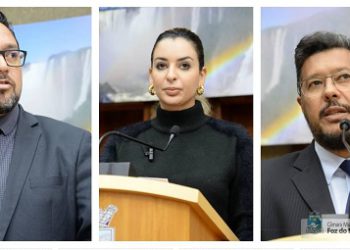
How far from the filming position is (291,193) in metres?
4.64

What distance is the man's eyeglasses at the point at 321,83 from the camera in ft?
15.2

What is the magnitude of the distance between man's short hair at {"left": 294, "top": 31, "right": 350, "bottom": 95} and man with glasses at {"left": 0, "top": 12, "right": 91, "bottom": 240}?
4.18 ft

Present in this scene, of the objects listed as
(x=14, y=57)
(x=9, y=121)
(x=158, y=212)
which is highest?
(x=14, y=57)

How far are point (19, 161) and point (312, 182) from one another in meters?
1.65

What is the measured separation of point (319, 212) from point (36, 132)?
166 centimetres

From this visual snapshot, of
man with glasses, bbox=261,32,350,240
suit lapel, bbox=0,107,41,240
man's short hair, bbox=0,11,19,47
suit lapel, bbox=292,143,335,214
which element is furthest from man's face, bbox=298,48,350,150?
man's short hair, bbox=0,11,19,47

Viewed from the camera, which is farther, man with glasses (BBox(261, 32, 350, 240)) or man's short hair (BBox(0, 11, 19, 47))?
man's short hair (BBox(0, 11, 19, 47))

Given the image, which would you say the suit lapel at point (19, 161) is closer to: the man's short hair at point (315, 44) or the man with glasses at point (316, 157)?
the man with glasses at point (316, 157)

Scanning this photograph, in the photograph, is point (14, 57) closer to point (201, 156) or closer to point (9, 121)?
point (9, 121)

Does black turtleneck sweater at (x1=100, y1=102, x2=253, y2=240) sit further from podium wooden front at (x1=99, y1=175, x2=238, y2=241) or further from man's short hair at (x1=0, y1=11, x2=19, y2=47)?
man's short hair at (x1=0, y1=11, x2=19, y2=47)

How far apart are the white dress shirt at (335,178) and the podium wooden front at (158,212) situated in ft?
2.40

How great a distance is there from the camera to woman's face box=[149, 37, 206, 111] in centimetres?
469

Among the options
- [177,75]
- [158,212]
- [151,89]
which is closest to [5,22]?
[151,89]

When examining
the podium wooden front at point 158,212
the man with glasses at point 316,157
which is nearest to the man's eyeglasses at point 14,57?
the podium wooden front at point 158,212
